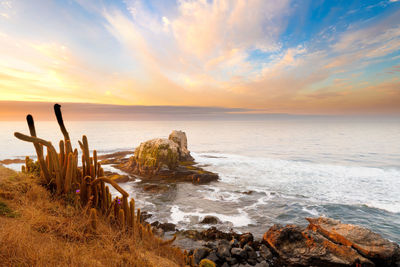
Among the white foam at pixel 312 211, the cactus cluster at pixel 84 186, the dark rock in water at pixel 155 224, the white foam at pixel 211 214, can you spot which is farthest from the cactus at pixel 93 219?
the white foam at pixel 312 211

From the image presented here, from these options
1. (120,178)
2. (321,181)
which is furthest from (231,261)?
(321,181)

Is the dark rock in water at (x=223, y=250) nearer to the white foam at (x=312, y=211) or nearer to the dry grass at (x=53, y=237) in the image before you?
the dry grass at (x=53, y=237)

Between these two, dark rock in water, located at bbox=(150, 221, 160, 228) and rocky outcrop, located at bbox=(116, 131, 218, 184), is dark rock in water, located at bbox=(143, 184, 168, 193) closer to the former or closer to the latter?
rocky outcrop, located at bbox=(116, 131, 218, 184)

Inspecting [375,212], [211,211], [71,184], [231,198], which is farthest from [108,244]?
[375,212]

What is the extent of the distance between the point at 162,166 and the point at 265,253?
20.8 metres

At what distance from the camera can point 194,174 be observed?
28.2 meters

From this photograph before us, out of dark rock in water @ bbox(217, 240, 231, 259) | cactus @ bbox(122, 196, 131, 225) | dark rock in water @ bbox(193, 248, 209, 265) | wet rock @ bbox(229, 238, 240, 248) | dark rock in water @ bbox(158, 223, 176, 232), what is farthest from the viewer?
dark rock in water @ bbox(158, 223, 176, 232)


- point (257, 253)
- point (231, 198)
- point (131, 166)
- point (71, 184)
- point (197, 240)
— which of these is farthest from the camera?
point (131, 166)

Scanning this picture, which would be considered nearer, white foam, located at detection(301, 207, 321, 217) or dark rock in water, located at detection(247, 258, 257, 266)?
dark rock in water, located at detection(247, 258, 257, 266)

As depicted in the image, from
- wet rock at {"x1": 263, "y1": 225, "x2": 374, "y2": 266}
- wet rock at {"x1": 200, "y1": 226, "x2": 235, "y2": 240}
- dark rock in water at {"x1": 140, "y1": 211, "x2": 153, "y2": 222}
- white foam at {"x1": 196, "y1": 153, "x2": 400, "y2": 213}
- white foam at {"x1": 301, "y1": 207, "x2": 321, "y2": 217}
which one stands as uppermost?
wet rock at {"x1": 263, "y1": 225, "x2": 374, "y2": 266}

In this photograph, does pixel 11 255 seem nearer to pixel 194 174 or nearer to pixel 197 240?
pixel 197 240

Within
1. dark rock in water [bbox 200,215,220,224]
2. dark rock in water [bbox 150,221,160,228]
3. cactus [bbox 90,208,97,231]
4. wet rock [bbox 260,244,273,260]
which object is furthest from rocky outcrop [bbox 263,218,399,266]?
cactus [bbox 90,208,97,231]

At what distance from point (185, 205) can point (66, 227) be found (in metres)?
15.3

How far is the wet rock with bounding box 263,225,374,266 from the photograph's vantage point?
400 inches
